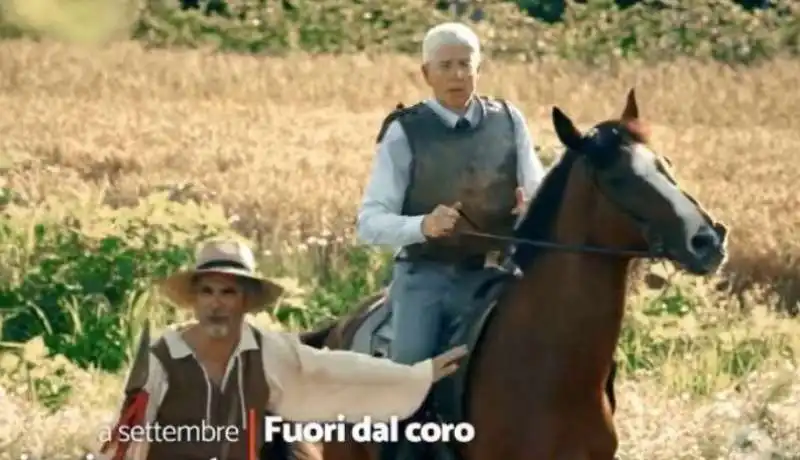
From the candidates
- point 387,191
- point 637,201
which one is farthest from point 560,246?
A: point 387,191

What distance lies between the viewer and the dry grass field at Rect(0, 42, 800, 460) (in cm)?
715

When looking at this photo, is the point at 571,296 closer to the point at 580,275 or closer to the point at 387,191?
the point at 580,275

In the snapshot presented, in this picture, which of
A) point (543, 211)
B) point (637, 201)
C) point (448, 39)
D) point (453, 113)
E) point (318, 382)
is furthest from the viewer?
point (453, 113)

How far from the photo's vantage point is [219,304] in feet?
12.7

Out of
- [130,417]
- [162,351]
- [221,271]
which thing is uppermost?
[221,271]

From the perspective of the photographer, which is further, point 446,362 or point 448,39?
point 448,39

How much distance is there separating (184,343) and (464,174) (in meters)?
1.03

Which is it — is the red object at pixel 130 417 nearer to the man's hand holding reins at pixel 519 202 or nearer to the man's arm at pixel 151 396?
the man's arm at pixel 151 396

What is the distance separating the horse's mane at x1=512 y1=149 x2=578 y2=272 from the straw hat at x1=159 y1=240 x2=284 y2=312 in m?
0.67

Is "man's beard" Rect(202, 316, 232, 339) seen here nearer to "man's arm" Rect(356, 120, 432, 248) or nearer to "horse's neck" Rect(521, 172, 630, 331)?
"man's arm" Rect(356, 120, 432, 248)

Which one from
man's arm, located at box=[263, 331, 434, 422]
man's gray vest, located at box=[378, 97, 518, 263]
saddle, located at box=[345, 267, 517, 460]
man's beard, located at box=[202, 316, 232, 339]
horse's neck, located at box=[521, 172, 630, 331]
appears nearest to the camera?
man's beard, located at box=[202, 316, 232, 339]

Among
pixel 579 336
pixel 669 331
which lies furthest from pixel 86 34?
pixel 579 336

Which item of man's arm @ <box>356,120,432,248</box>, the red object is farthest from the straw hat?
man's arm @ <box>356,120,432,248</box>

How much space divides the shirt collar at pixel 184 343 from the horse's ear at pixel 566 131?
2.83 ft
